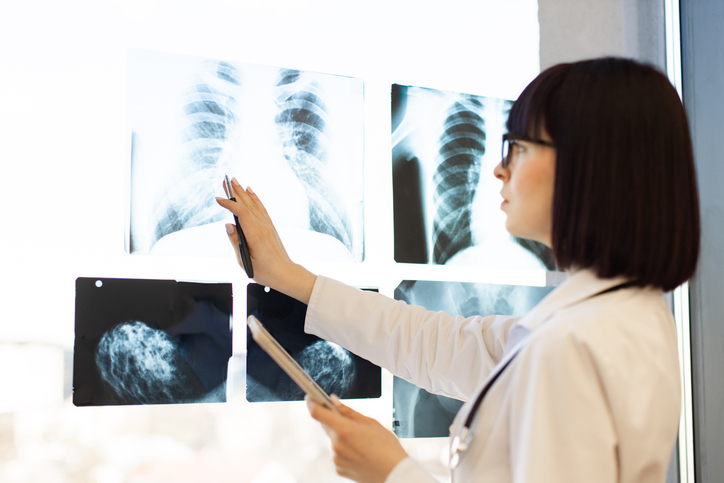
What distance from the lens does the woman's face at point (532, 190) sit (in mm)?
807

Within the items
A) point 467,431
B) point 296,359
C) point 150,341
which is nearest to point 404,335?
point 296,359

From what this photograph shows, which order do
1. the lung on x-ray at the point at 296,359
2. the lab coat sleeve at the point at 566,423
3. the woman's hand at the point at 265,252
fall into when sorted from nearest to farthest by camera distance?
1. the lab coat sleeve at the point at 566,423
2. the woman's hand at the point at 265,252
3. the lung on x-ray at the point at 296,359

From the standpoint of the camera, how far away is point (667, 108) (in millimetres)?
760

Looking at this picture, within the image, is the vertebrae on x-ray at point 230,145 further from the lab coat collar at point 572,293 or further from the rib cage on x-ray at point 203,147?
the lab coat collar at point 572,293

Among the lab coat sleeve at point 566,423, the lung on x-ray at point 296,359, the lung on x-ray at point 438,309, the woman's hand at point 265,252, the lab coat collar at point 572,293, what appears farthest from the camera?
the lung on x-ray at point 438,309

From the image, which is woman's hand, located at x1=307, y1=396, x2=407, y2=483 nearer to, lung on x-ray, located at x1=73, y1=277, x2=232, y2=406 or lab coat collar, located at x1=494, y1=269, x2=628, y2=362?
lab coat collar, located at x1=494, y1=269, x2=628, y2=362

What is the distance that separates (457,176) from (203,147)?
554 millimetres

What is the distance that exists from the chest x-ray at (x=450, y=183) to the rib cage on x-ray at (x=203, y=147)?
1.15 feet

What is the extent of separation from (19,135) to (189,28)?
0.35 m

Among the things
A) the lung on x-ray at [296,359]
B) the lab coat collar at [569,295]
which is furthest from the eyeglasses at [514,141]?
the lung on x-ray at [296,359]

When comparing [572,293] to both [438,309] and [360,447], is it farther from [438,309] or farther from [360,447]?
[438,309]

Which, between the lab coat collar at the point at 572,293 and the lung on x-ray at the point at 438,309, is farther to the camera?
the lung on x-ray at the point at 438,309

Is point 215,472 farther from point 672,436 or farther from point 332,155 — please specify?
point 672,436

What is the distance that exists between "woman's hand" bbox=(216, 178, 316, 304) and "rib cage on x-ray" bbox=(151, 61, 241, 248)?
0.29 ft
